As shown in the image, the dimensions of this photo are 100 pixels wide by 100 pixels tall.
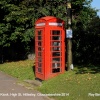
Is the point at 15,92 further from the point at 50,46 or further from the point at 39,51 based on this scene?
the point at 39,51

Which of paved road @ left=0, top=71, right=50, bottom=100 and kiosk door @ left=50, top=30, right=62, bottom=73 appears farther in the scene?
kiosk door @ left=50, top=30, right=62, bottom=73

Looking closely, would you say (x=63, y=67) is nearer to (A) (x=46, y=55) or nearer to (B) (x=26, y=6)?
(A) (x=46, y=55)

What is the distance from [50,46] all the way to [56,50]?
368mm

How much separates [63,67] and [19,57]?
11090 mm

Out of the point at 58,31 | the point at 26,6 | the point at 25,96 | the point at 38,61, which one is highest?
the point at 26,6

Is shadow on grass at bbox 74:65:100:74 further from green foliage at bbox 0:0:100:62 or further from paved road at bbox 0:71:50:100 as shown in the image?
green foliage at bbox 0:0:100:62

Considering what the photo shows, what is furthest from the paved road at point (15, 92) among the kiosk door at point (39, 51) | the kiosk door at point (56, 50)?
the kiosk door at point (56, 50)

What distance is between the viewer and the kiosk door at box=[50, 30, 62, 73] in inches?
527

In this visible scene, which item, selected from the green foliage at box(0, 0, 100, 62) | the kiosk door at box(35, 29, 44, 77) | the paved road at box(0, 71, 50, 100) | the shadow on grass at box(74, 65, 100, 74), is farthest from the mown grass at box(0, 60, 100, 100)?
the green foliage at box(0, 0, 100, 62)

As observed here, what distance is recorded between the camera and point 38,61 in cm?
1402

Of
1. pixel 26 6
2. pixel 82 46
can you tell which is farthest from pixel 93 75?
pixel 26 6

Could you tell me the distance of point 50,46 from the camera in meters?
13.3

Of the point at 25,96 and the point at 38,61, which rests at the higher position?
the point at 38,61

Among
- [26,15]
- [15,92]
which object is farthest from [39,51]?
[26,15]
